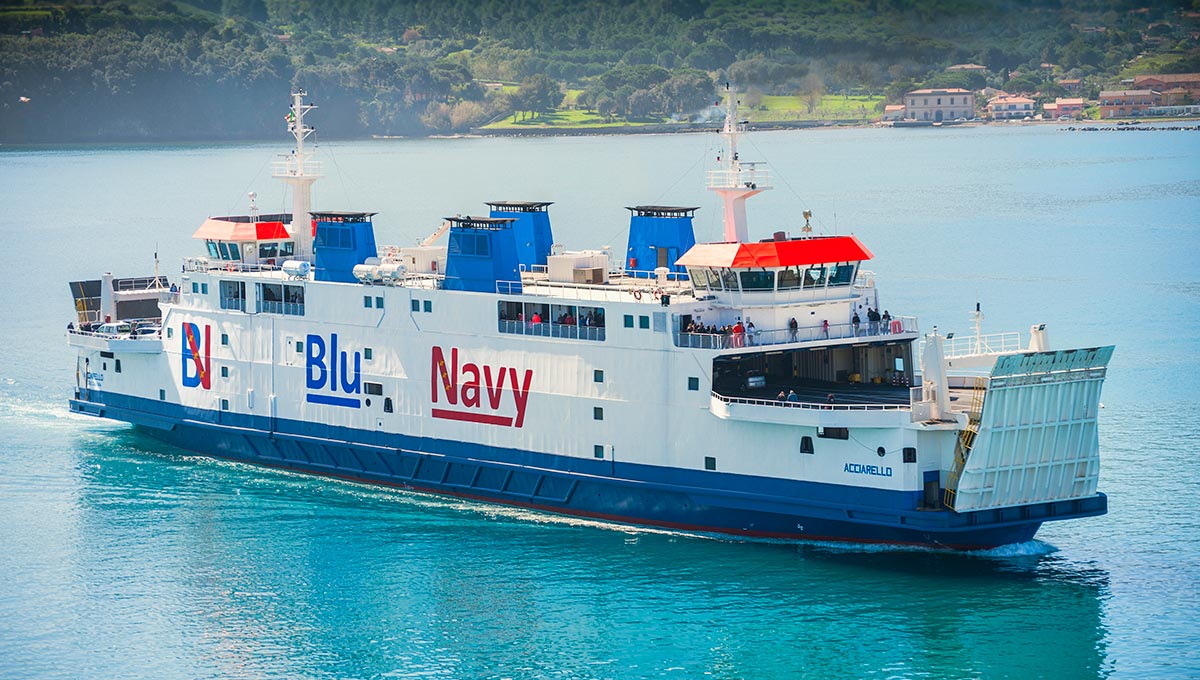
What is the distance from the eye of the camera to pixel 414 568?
37.5m

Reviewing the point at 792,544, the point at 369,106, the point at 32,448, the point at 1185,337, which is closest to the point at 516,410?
the point at 792,544

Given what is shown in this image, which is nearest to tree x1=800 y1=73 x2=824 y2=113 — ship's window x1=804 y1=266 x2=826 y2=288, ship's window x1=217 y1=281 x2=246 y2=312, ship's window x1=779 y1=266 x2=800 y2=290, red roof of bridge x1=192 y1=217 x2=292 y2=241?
red roof of bridge x1=192 y1=217 x2=292 y2=241

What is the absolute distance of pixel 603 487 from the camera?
130ft

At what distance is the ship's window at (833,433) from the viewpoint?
35.7 metres

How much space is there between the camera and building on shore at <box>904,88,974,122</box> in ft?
618

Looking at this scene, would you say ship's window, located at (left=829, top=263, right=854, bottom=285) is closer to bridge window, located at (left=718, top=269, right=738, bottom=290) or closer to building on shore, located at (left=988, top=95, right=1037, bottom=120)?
bridge window, located at (left=718, top=269, right=738, bottom=290)

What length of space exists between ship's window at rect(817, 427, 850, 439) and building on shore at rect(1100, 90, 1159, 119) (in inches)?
6621

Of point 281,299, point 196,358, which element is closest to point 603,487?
point 281,299

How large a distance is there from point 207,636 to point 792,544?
12.7 meters

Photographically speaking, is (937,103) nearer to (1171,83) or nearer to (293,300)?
(1171,83)

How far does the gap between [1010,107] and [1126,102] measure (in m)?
12.9

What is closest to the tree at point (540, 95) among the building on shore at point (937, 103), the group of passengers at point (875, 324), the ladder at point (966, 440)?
the building on shore at point (937, 103)

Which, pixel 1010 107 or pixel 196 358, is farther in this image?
pixel 1010 107

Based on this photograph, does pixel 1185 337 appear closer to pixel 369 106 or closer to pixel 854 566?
pixel 854 566
